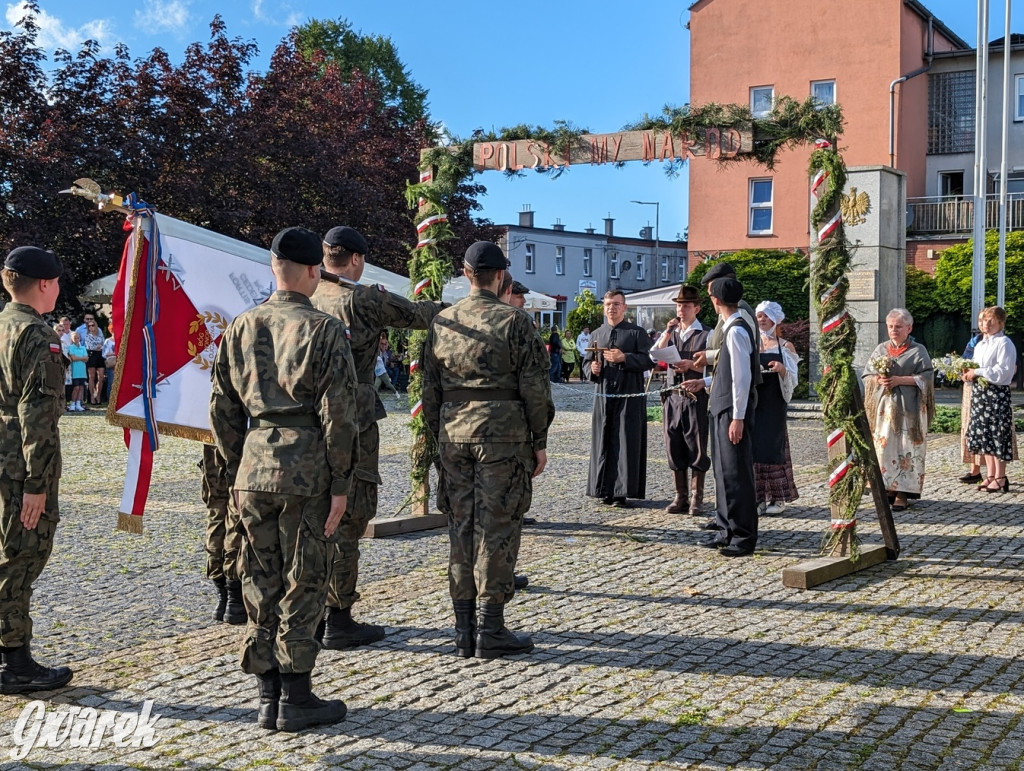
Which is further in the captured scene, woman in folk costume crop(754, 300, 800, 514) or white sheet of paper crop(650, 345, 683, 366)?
white sheet of paper crop(650, 345, 683, 366)

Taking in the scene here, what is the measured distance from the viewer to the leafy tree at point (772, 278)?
3397 centimetres

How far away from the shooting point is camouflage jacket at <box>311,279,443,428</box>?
20.7ft

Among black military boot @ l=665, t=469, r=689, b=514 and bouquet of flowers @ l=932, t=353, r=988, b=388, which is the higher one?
bouquet of flowers @ l=932, t=353, r=988, b=388

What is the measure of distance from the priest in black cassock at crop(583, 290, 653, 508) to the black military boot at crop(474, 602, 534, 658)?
4.98 metres

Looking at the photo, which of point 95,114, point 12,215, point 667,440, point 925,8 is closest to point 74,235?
point 12,215

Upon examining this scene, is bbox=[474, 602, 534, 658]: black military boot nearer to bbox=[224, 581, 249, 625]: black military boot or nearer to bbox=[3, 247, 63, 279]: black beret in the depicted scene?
bbox=[224, 581, 249, 625]: black military boot

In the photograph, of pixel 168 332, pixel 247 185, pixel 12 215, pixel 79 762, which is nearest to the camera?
pixel 79 762

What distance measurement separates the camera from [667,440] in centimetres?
1073

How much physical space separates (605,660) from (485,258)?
2.32 metres

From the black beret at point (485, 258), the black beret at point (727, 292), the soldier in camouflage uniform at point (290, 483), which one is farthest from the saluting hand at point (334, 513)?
the black beret at point (727, 292)

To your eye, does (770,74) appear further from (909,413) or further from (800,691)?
(800,691)

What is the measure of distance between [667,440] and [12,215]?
19.1 meters

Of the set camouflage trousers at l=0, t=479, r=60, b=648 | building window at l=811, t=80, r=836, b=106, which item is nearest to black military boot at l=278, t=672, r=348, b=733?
camouflage trousers at l=0, t=479, r=60, b=648

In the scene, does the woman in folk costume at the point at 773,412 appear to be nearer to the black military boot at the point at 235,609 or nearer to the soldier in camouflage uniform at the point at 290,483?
the black military boot at the point at 235,609
